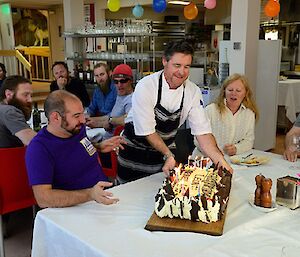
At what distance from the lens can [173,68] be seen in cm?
200

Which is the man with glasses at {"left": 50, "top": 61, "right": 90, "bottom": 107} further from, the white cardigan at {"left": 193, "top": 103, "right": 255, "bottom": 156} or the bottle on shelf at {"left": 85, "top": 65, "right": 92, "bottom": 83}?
the white cardigan at {"left": 193, "top": 103, "right": 255, "bottom": 156}

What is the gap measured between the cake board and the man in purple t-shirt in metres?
0.30

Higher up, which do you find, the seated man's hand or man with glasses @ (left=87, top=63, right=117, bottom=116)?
man with glasses @ (left=87, top=63, right=117, bottom=116)

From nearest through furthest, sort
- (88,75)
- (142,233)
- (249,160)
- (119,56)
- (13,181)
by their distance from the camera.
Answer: (142,233)
(249,160)
(13,181)
(119,56)
(88,75)

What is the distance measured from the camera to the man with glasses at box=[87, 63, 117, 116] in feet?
13.1

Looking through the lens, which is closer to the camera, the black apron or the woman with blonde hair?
the black apron

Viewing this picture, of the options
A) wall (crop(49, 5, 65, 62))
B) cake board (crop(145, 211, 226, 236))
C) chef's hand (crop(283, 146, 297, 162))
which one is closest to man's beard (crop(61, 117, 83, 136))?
cake board (crop(145, 211, 226, 236))

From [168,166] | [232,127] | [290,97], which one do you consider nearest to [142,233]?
[168,166]

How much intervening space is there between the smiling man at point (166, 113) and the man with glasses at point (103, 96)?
1611 mm

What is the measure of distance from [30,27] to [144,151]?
44.1 ft

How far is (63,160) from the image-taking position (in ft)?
6.35

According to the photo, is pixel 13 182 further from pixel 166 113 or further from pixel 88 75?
pixel 88 75

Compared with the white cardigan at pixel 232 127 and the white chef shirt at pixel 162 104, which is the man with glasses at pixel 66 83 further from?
the white chef shirt at pixel 162 104

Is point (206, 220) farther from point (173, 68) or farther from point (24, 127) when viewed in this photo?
point (24, 127)
